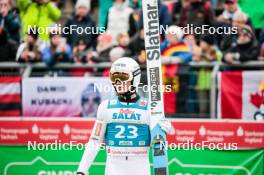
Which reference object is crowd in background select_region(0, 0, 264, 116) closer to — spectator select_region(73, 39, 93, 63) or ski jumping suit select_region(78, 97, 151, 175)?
spectator select_region(73, 39, 93, 63)

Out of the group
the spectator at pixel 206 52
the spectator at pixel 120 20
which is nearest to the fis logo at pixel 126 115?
the spectator at pixel 206 52

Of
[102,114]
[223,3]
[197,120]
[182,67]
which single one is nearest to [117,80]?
[102,114]

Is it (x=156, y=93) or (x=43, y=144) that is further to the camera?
(x=43, y=144)

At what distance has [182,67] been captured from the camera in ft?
39.6

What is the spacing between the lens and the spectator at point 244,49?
11930mm

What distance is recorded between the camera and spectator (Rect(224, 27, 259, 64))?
11.9m

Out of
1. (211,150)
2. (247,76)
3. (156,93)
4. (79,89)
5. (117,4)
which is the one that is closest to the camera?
(156,93)

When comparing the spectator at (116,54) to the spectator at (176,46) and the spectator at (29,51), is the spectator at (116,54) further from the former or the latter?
the spectator at (29,51)

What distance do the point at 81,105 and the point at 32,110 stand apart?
0.91 meters

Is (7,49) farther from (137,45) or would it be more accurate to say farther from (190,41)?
(190,41)

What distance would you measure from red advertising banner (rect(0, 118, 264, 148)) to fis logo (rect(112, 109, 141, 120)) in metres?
2.30

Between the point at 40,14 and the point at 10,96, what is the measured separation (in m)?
1.77

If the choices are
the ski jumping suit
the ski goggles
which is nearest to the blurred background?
the ski jumping suit

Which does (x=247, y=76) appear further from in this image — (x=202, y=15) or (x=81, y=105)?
(x=81, y=105)
